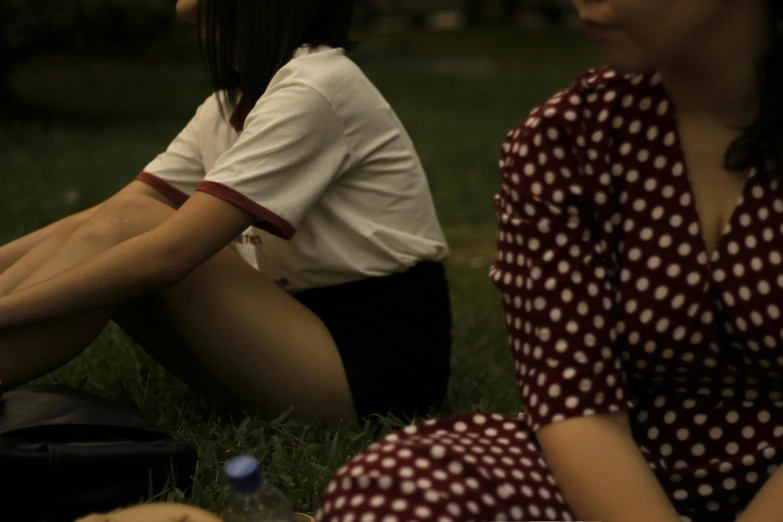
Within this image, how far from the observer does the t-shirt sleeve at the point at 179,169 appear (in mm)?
3033

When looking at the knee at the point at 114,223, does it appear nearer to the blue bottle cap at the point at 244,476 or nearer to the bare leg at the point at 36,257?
the bare leg at the point at 36,257

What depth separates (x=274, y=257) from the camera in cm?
281

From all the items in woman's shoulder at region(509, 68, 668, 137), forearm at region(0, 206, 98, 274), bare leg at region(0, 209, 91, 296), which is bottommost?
forearm at region(0, 206, 98, 274)

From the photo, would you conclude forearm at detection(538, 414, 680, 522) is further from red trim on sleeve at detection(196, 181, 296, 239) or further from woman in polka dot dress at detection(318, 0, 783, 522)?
red trim on sleeve at detection(196, 181, 296, 239)

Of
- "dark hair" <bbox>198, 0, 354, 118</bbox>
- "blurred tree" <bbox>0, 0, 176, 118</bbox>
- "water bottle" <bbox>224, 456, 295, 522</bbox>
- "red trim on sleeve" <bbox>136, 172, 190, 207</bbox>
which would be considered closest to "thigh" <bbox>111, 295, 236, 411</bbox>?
"red trim on sleeve" <bbox>136, 172, 190, 207</bbox>

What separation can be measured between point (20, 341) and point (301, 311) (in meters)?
0.61

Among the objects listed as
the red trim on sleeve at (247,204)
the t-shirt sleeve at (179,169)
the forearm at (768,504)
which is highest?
the forearm at (768,504)

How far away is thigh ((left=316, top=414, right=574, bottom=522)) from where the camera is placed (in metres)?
1.53

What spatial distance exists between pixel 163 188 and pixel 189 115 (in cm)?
701

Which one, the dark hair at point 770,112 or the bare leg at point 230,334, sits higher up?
the dark hair at point 770,112

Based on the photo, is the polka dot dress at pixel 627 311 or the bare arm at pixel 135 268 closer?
the polka dot dress at pixel 627 311

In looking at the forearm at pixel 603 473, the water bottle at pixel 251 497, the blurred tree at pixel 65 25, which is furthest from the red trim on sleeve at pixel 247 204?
the blurred tree at pixel 65 25

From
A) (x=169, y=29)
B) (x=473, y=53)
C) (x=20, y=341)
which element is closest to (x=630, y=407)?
(x=20, y=341)

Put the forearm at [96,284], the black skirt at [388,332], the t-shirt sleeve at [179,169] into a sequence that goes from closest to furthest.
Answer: the forearm at [96,284] < the black skirt at [388,332] < the t-shirt sleeve at [179,169]
